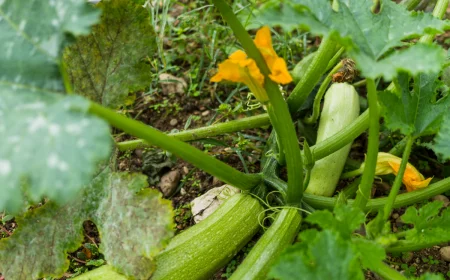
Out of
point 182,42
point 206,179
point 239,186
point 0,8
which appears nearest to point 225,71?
point 239,186

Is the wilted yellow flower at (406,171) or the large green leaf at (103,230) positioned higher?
the large green leaf at (103,230)

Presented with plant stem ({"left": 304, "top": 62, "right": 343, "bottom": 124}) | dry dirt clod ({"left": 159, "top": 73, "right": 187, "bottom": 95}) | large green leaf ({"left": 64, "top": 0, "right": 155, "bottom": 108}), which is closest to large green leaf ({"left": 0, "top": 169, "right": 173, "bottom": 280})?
large green leaf ({"left": 64, "top": 0, "right": 155, "bottom": 108})

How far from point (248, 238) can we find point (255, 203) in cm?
13

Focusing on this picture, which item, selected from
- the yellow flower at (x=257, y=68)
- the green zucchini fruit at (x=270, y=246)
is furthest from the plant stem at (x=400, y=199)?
the yellow flower at (x=257, y=68)

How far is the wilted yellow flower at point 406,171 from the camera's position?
2.19 meters

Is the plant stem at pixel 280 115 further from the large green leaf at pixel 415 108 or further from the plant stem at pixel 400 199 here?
the large green leaf at pixel 415 108

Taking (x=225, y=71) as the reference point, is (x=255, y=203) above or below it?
below

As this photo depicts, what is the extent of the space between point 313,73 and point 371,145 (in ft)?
2.29

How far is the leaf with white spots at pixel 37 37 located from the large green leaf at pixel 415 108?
2.96 feet

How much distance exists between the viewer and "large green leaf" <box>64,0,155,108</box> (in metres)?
1.99

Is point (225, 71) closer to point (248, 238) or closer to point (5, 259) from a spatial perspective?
point (248, 238)

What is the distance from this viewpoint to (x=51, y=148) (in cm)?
122

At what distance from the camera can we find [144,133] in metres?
1.54

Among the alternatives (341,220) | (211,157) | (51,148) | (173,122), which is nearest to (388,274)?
(341,220)
